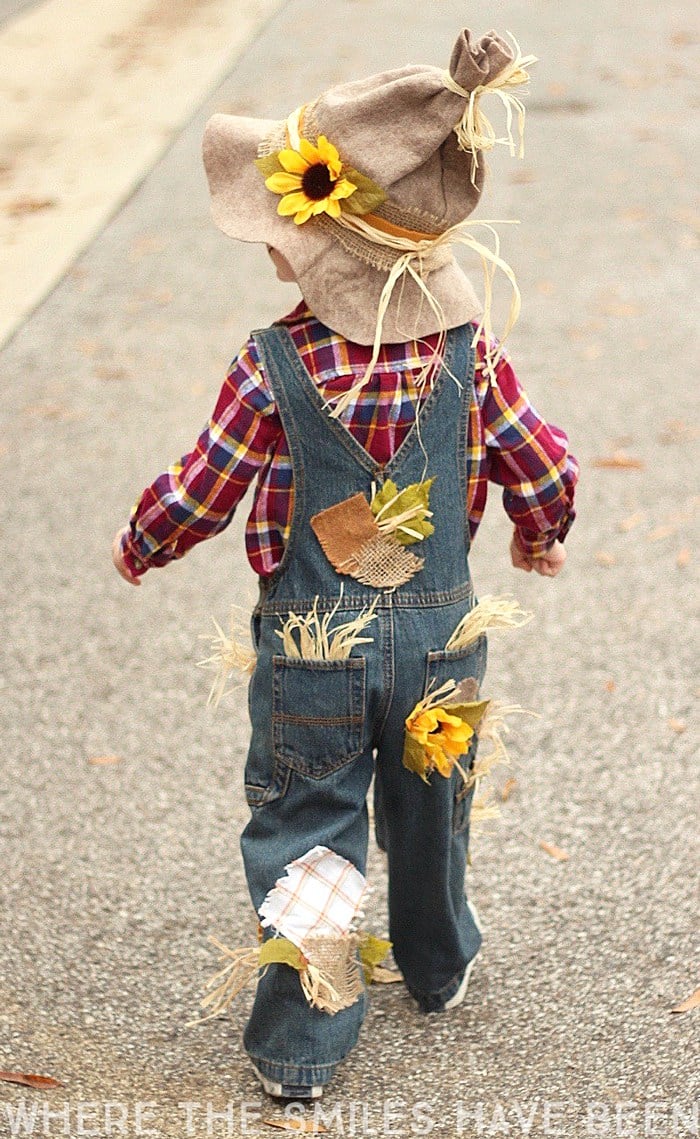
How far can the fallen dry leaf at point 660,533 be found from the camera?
16.2 ft

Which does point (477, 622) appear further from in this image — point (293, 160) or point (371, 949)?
point (293, 160)

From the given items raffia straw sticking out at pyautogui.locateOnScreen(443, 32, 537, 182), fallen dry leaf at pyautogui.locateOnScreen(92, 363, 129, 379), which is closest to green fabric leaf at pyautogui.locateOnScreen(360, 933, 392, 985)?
raffia straw sticking out at pyautogui.locateOnScreen(443, 32, 537, 182)

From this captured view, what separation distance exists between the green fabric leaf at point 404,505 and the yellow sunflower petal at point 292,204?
466 millimetres

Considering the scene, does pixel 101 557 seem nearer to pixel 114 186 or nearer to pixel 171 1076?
pixel 171 1076

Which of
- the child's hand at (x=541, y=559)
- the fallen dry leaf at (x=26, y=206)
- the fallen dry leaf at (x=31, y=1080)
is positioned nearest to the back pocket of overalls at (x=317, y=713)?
the child's hand at (x=541, y=559)

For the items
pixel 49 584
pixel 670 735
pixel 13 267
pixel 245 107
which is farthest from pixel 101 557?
pixel 245 107

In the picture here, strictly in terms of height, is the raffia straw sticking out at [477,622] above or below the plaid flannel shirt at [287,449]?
below

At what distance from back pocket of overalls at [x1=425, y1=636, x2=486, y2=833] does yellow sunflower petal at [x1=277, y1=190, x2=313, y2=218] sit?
77 cm

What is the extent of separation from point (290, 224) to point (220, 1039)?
1562 mm

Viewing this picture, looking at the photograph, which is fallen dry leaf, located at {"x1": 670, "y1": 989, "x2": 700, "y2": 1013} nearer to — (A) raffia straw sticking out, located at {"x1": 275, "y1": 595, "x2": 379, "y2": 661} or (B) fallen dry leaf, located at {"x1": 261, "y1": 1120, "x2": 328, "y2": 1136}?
(B) fallen dry leaf, located at {"x1": 261, "y1": 1120, "x2": 328, "y2": 1136}

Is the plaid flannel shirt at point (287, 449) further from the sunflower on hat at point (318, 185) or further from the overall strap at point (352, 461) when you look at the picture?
the sunflower on hat at point (318, 185)

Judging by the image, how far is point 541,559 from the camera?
2.85m

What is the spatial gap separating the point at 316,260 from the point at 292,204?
10 cm

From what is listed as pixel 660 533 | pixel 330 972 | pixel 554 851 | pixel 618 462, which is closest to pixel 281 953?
pixel 330 972
